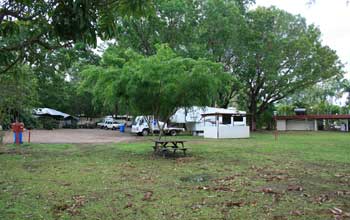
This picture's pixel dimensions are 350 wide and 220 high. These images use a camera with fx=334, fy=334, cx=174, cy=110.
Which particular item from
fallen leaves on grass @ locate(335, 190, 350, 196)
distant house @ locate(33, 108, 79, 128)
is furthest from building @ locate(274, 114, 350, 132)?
fallen leaves on grass @ locate(335, 190, 350, 196)

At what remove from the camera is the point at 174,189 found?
6.90 m

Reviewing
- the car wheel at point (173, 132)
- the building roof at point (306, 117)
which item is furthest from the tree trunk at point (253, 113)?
the car wheel at point (173, 132)

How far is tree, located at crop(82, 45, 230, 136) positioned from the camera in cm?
1258

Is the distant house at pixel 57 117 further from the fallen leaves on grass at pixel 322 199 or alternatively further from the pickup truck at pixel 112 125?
the fallen leaves on grass at pixel 322 199

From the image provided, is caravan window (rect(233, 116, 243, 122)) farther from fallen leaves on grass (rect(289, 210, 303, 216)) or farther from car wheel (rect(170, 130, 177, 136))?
fallen leaves on grass (rect(289, 210, 303, 216))

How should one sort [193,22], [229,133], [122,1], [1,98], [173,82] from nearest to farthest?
1. [122,1]
2. [173,82]
3. [1,98]
4. [229,133]
5. [193,22]

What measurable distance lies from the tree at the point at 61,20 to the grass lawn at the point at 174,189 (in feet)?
8.70

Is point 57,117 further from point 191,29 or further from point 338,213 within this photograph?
point 338,213

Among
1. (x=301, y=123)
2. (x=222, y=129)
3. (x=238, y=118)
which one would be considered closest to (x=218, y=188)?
(x=222, y=129)

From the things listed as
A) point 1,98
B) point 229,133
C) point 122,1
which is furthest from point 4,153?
point 229,133

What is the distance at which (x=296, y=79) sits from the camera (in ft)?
116

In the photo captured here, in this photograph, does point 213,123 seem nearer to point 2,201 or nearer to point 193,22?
point 193,22

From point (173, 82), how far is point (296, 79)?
26118mm

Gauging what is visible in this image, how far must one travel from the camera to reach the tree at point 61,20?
2.77m
